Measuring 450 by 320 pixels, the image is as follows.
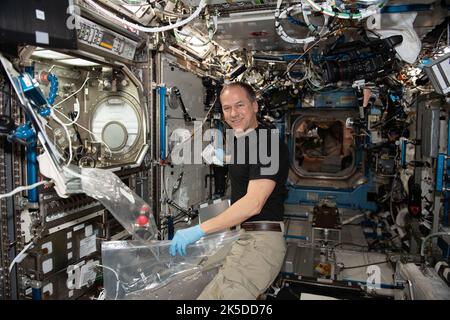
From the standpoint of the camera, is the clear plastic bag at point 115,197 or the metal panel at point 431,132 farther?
the metal panel at point 431,132

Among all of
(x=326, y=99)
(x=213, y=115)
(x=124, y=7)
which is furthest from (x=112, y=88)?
(x=326, y=99)

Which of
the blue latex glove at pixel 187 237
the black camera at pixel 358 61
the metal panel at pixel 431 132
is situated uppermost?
the black camera at pixel 358 61

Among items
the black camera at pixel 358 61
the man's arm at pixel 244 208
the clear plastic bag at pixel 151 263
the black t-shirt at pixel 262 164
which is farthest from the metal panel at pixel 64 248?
the black camera at pixel 358 61

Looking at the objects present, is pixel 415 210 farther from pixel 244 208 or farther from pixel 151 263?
pixel 151 263

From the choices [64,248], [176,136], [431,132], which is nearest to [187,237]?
[64,248]

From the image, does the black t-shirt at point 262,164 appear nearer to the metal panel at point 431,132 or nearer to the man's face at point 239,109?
the man's face at point 239,109

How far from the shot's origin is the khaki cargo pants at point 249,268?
6.07ft

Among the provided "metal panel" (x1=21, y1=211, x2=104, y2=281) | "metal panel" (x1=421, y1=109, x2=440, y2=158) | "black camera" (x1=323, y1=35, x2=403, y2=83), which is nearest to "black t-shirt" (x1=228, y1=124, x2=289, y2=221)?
"metal panel" (x1=21, y1=211, x2=104, y2=281)

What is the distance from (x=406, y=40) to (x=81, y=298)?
415 cm

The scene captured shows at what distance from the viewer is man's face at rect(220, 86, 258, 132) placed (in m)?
2.31

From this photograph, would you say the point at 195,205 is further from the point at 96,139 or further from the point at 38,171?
the point at 38,171

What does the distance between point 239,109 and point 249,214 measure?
846mm

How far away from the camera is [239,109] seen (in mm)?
2316

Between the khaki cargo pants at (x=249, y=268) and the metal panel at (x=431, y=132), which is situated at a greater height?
the metal panel at (x=431, y=132)
